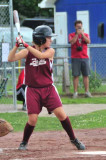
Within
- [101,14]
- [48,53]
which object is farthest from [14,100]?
[101,14]

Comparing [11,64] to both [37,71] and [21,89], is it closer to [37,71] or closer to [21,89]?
[21,89]

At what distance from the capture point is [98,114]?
44.3ft

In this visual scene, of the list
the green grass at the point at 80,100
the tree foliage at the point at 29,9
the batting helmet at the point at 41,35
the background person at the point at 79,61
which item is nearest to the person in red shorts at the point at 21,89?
the green grass at the point at 80,100

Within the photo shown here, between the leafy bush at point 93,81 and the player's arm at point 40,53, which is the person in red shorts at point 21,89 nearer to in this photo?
the leafy bush at point 93,81

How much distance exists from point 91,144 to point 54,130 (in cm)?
198

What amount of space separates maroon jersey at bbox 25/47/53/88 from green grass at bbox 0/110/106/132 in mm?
2742

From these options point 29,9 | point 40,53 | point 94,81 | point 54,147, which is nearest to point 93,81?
point 94,81

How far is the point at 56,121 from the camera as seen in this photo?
1278 centimetres

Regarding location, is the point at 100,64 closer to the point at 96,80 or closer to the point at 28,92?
the point at 96,80

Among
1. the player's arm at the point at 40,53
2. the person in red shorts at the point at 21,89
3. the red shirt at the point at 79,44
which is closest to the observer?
the player's arm at the point at 40,53

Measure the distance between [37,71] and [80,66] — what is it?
836 centimetres

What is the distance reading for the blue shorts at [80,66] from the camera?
17.3m

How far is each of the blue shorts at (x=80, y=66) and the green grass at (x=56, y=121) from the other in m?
3.43

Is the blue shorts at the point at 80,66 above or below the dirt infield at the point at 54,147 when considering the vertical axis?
above
